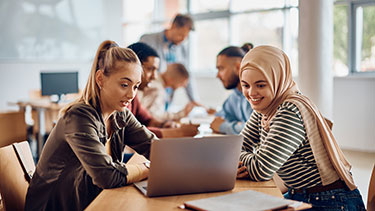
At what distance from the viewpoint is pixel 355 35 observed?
5984mm

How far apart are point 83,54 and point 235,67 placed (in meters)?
5.21

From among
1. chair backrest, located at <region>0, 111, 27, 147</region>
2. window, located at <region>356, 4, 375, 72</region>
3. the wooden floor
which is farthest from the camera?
window, located at <region>356, 4, 375, 72</region>

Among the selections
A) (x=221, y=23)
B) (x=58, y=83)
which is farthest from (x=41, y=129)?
(x=221, y=23)

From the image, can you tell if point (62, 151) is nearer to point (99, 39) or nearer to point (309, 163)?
point (309, 163)

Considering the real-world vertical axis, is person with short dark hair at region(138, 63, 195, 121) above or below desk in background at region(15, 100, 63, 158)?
above

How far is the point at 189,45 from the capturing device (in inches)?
318

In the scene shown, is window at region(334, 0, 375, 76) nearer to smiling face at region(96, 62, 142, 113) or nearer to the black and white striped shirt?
the black and white striped shirt

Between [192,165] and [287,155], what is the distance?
0.43 m

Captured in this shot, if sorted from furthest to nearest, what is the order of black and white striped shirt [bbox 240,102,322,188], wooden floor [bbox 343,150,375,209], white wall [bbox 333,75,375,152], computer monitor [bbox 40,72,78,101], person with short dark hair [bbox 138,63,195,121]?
1. computer monitor [bbox 40,72,78,101]
2. white wall [bbox 333,75,375,152]
3. wooden floor [bbox 343,150,375,209]
4. person with short dark hair [bbox 138,63,195,121]
5. black and white striped shirt [bbox 240,102,322,188]

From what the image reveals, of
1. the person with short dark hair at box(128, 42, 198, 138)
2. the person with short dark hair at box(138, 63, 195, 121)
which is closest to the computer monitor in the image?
the person with short dark hair at box(138, 63, 195, 121)

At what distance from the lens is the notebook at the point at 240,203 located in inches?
51.0

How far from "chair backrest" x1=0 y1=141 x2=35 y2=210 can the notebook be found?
767 millimetres

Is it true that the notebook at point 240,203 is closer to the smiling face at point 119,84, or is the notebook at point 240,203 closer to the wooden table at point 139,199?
the wooden table at point 139,199

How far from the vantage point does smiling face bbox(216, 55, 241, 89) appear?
302 centimetres
